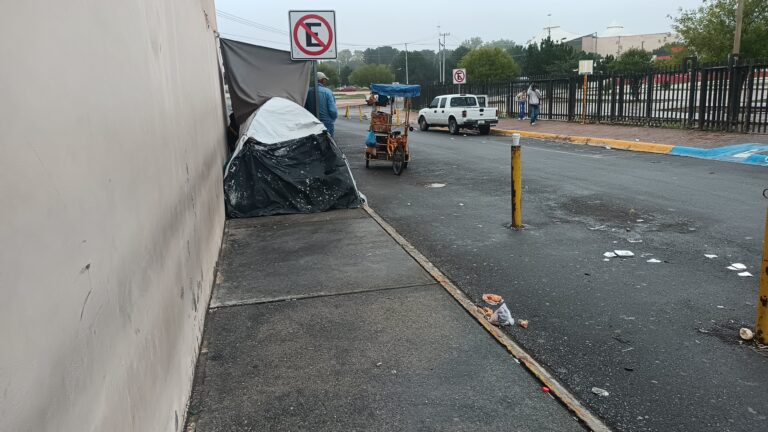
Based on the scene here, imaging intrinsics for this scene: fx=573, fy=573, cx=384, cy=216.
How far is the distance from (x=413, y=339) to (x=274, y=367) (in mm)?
1040

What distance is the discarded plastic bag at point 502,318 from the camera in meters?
4.56

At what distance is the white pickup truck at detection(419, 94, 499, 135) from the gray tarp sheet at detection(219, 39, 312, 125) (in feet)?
42.9

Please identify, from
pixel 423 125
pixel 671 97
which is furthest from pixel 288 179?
pixel 423 125

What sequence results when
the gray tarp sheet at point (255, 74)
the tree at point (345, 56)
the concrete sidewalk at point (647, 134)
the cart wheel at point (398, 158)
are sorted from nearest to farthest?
the gray tarp sheet at point (255, 74) → the cart wheel at point (398, 158) → the concrete sidewalk at point (647, 134) → the tree at point (345, 56)

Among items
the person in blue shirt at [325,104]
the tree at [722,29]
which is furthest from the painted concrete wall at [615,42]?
the person in blue shirt at [325,104]

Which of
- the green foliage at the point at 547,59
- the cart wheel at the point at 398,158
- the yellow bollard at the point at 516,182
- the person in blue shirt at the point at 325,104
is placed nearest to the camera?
the yellow bollard at the point at 516,182

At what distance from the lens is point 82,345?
70.3 inches

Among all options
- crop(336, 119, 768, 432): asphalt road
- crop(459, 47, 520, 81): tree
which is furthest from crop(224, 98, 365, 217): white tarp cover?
crop(459, 47, 520, 81): tree

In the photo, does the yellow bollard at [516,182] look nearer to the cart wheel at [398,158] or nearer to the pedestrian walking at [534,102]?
the cart wheel at [398,158]

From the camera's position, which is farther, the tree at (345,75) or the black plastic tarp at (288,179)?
the tree at (345,75)

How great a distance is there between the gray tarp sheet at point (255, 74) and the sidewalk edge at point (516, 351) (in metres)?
5.60

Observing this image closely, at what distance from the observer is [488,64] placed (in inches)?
3007

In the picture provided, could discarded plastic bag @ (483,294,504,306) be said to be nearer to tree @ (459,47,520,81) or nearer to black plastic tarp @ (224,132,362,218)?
black plastic tarp @ (224,132,362,218)

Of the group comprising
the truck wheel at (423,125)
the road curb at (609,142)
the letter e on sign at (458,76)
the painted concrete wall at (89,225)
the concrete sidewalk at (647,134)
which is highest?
the letter e on sign at (458,76)
